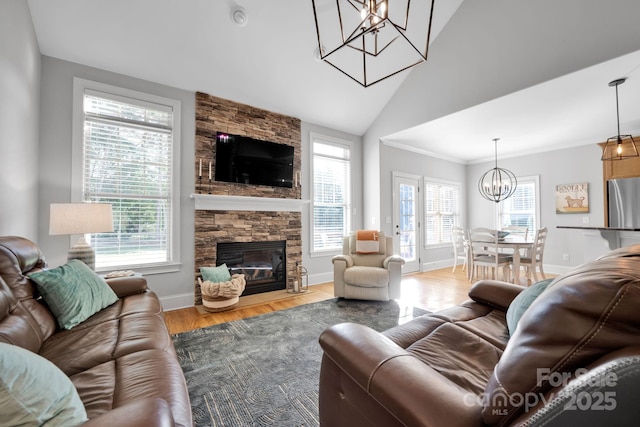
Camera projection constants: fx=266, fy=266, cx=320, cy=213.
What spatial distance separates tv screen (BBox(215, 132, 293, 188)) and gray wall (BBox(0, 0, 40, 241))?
1.72m

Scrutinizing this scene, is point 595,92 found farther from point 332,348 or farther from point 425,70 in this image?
point 332,348

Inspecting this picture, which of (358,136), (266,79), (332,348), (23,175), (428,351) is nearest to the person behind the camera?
(332,348)

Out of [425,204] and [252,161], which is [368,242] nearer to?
[252,161]

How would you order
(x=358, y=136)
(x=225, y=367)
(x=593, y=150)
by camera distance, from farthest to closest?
(x=358, y=136) < (x=593, y=150) < (x=225, y=367)

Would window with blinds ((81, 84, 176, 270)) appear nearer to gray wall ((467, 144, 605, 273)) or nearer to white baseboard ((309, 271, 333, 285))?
white baseboard ((309, 271, 333, 285))

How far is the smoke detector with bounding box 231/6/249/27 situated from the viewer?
288 centimetres

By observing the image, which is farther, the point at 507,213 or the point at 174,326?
the point at 507,213

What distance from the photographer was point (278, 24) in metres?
3.13

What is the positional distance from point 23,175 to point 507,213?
25.3 feet

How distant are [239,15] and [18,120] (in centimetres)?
222

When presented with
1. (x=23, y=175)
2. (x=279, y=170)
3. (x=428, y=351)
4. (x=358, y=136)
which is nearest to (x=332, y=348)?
(x=428, y=351)

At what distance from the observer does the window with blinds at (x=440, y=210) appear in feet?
18.9

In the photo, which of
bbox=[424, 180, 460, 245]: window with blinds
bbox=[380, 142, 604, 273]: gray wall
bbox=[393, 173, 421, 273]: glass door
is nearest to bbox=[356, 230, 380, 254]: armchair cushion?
bbox=[380, 142, 604, 273]: gray wall

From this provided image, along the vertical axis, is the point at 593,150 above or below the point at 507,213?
above
